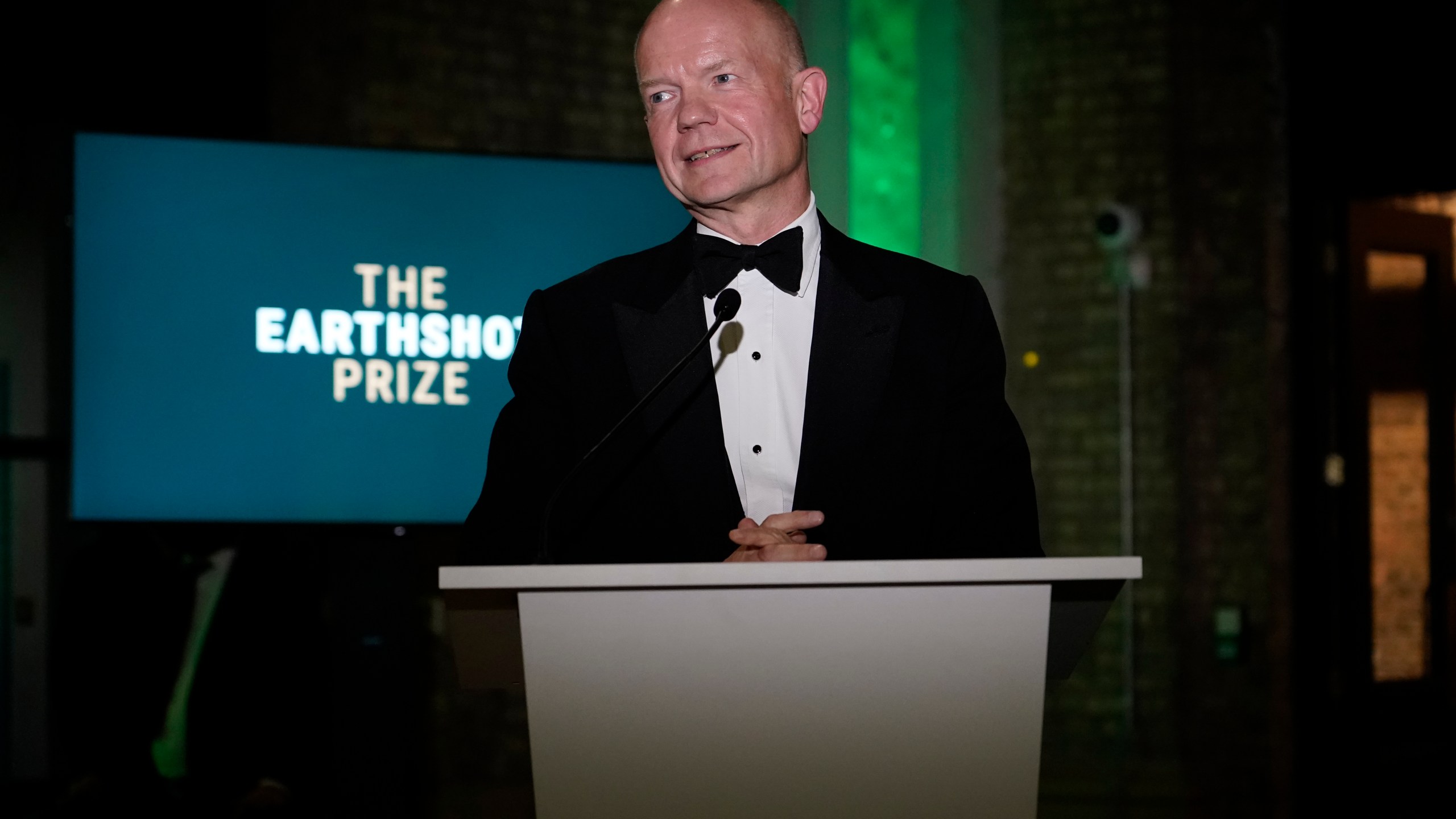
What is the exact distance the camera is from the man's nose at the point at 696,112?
1.66 metres

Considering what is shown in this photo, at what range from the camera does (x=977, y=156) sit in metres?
4.22

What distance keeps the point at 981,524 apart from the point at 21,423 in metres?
3.92

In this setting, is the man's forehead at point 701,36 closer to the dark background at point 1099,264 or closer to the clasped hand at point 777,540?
the clasped hand at point 777,540

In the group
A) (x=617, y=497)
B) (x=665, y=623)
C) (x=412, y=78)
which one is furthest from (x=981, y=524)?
(x=412, y=78)

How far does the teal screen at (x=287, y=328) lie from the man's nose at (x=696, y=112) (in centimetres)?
142

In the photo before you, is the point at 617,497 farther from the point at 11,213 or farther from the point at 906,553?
the point at 11,213

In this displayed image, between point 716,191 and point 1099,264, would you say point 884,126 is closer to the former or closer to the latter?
point 1099,264

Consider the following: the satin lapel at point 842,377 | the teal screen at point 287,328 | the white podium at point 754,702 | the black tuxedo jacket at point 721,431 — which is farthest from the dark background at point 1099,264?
the white podium at point 754,702

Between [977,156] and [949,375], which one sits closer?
[949,375]

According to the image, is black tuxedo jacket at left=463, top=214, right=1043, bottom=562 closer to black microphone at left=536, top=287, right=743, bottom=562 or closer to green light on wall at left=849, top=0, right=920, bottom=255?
black microphone at left=536, top=287, right=743, bottom=562

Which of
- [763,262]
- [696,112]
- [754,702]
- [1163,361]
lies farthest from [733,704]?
[1163,361]

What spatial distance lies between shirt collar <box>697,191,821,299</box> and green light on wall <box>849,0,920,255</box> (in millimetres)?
1698

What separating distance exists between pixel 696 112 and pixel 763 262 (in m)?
A: 0.22

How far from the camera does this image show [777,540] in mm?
1334
